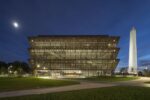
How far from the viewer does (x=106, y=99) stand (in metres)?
19.6

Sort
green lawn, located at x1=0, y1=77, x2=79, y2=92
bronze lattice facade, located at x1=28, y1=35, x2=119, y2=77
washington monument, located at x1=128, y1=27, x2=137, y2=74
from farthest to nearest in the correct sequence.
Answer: bronze lattice facade, located at x1=28, y1=35, x2=119, y2=77 < washington monument, located at x1=128, y1=27, x2=137, y2=74 < green lawn, located at x1=0, y1=77, x2=79, y2=92

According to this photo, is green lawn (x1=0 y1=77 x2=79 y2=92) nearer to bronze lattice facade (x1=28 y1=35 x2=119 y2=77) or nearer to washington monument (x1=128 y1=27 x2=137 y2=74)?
washington monument (x1=128 y1=27 x2=137 y2=74)

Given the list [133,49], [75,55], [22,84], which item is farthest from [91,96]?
[75,55]

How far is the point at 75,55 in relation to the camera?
14200 centimetres

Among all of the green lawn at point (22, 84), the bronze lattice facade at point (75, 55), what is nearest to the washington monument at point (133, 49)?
the bronze lattice facade at point (75, 55)

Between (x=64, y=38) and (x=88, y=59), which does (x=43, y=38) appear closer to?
(x=64, y=38)

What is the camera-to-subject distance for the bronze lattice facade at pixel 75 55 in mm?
138750

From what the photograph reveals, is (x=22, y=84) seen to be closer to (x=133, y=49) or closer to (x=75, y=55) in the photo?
(x=133, y=49)

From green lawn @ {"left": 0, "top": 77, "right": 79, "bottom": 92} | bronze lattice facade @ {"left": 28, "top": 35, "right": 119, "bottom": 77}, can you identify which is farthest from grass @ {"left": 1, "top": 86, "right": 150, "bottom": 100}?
bronze lattice facade @ {"left": 28, "top": 35, "right": 119, "bottom": 77}

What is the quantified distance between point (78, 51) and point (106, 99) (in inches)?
4775

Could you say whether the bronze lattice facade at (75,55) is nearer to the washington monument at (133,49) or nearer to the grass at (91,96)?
the washington monument at (133,49)

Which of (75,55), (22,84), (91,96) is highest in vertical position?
(75,55)

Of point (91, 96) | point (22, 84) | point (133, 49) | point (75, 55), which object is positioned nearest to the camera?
point (91, 96)

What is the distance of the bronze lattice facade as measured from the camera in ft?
455
